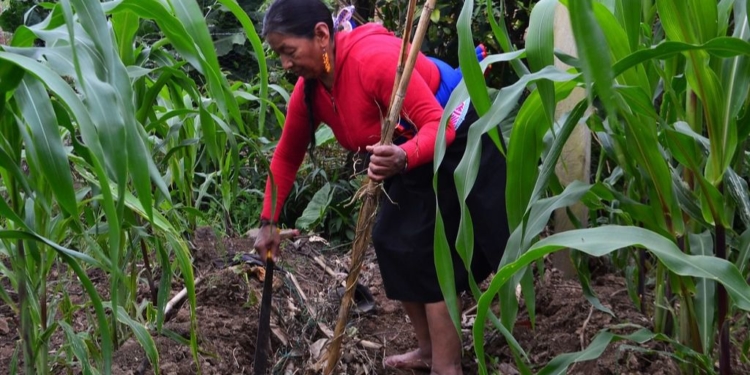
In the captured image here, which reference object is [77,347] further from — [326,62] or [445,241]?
[326,62]

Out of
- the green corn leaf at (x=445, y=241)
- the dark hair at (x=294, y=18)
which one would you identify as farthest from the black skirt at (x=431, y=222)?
the green corn leaf at (x=445, y=241)

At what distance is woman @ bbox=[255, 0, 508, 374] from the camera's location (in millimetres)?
2322

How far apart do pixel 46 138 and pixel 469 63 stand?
28.4 inches

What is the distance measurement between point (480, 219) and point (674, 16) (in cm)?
116

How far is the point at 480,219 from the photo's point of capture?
8.38 ft

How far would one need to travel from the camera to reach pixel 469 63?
1.46 m

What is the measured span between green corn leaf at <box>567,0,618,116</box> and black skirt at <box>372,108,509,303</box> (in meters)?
1.38

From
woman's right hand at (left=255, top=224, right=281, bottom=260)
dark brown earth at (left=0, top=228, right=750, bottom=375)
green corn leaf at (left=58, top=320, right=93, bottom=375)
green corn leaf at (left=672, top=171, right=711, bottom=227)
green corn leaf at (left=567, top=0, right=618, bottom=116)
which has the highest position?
green corn leaf at (left=567, top=0, right=618, bottom=116)

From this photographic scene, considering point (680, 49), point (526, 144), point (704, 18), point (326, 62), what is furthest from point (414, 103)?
point (680, 49)

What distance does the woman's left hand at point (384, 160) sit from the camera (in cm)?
216

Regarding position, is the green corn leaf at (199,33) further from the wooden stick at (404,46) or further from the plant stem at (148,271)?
the plant stem at (148,271)

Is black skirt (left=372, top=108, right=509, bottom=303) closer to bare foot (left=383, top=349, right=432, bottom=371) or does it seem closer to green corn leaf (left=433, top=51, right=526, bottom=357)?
bare foot (left=383, top=349, right=432, bottom=371)

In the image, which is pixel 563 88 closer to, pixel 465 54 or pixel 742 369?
pixel 465 54

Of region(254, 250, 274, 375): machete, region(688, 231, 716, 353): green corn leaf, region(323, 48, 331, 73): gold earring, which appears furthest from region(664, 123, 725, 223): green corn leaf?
region(254, 250, 274, 375): machete
